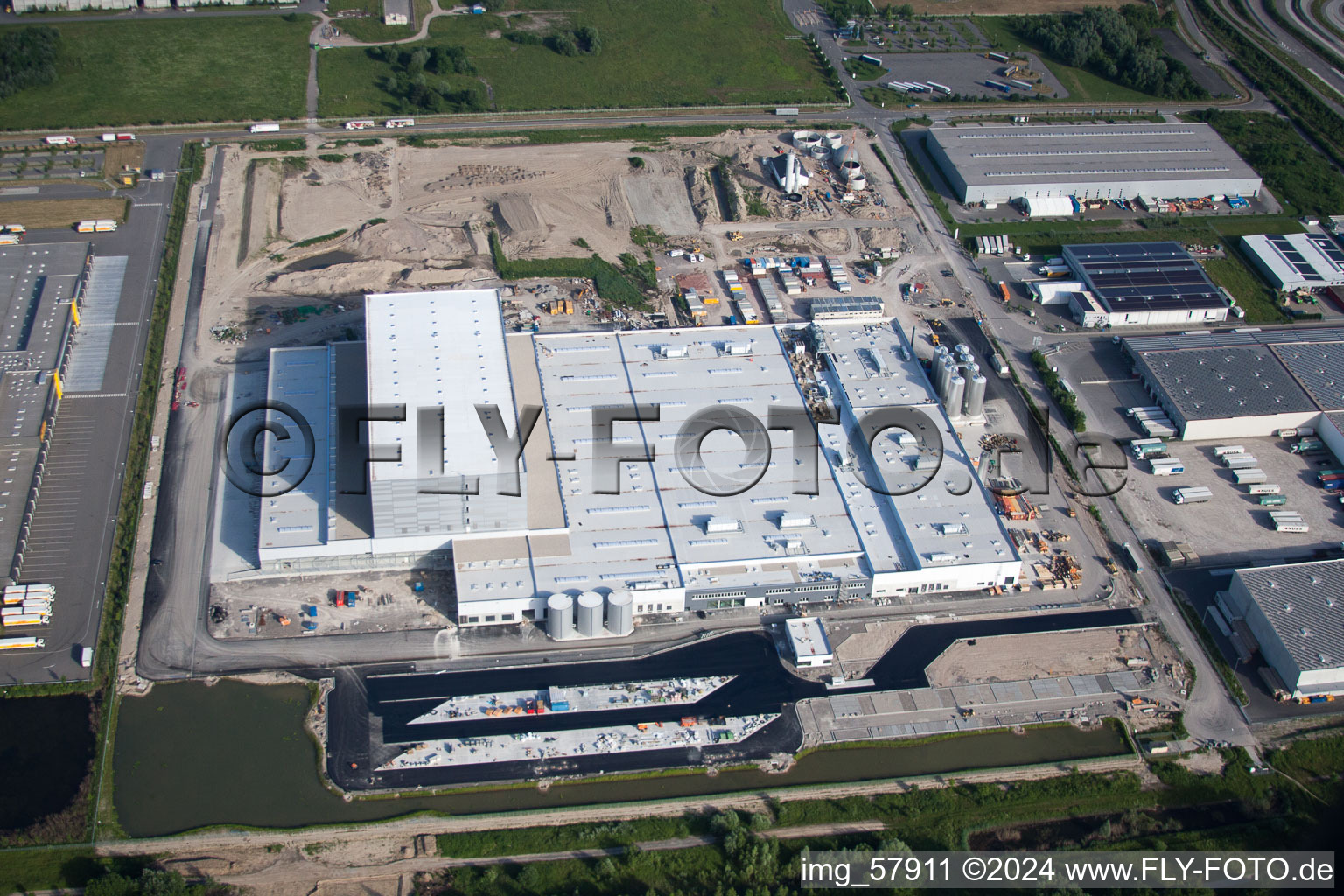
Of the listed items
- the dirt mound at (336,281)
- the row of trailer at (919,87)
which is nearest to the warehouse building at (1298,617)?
the dirt mound at (336,281)

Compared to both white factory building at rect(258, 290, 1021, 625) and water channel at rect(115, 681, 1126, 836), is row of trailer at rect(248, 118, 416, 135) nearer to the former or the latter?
white factory building at rect(258, 290, 1021, 625)

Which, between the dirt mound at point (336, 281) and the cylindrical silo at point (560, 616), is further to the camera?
the dirt mound at point (336, 281)

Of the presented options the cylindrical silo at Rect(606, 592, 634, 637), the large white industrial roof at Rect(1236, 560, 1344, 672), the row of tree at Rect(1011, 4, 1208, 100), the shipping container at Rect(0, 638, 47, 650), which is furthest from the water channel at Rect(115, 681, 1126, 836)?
the row of tree at Rect(1011, 4, 1208, 100)

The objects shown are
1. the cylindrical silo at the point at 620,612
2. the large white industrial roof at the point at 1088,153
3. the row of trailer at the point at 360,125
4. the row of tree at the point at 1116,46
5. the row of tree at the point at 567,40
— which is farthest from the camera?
the row of tree at the point at 567,40

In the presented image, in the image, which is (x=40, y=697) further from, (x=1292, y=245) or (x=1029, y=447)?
(x=1292, y=245)

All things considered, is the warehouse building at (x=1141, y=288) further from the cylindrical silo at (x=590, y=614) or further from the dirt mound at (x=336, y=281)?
Answer: the dirt mound at (x=336, y=281)

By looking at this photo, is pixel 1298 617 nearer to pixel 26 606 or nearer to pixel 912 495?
pixel 912 495

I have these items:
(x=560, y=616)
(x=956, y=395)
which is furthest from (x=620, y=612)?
(x=956, y=395)
